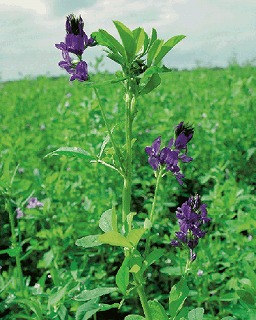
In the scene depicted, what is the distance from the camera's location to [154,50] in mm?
1261

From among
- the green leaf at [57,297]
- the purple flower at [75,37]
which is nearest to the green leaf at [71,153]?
the purple flower at [75,37]

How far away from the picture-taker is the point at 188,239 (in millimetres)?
1526

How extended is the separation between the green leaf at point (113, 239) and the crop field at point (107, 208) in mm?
179

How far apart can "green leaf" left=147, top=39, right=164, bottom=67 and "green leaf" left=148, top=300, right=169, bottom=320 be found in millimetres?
755

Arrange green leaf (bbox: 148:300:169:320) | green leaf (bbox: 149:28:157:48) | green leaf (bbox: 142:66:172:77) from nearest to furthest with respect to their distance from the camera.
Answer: green leaf (bbox: 142:66:172:77) → green leaf (bbox: 149:28:157:48) → green leaf (bbox: 148:300:169:320)

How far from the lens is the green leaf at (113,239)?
3.91ft

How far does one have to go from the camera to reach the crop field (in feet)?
7.51

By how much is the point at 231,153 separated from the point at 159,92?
Answer: 272 cm

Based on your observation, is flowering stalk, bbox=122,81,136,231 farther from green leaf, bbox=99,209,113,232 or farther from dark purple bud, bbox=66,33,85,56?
dark purple bud, bbox=66,33,85,56

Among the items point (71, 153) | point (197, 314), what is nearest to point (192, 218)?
point (197, 314)

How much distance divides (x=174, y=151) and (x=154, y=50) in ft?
1.00

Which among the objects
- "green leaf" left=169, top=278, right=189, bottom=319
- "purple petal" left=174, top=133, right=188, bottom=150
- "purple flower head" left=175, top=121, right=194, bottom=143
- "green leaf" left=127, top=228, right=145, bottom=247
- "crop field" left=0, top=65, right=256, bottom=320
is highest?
"purple flower head" left=175, top=121, right=194, bottom=143

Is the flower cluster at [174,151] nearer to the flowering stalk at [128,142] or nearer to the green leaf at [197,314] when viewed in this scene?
the flowering stalk at [128,142]

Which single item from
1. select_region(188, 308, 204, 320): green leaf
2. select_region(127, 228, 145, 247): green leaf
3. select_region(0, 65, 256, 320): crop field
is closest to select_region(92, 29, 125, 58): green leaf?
select_region(0, 65, 256, 320): crop field
